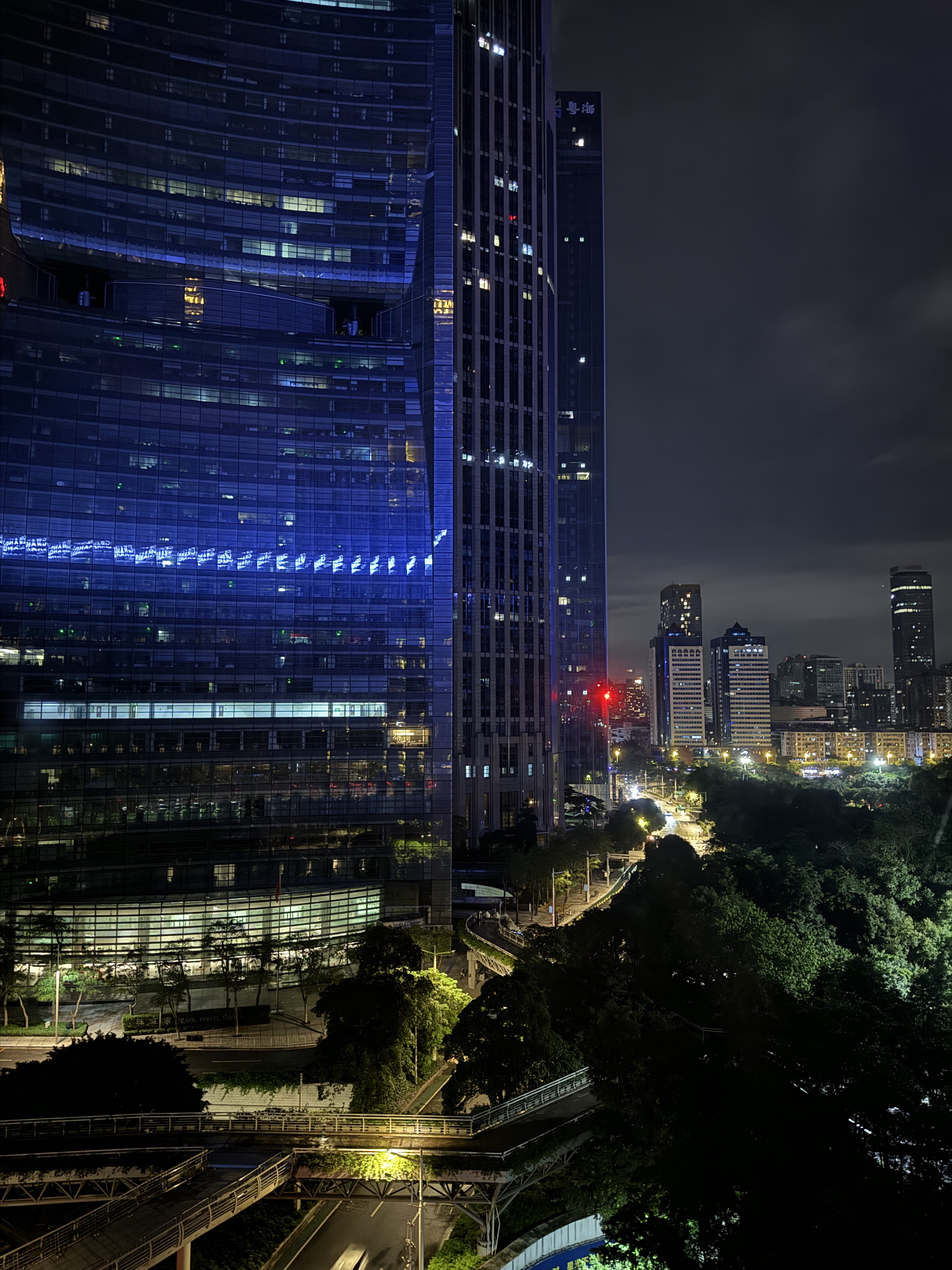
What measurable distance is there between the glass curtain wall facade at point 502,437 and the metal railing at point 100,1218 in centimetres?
6528

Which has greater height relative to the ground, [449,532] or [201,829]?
[449,532]

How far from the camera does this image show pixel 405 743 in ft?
210

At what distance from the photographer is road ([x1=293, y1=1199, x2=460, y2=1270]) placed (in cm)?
2772

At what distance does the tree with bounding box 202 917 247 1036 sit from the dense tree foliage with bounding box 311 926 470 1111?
1410cm

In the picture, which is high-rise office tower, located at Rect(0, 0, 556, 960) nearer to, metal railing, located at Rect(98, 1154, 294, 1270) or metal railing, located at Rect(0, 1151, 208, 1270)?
metal railing, located at Rect(0, 1151, 208, 1270)

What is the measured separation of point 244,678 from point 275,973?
74.1ft

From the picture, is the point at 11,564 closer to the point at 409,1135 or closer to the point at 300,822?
the point at 300,822

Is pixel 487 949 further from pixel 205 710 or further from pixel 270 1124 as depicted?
pixel 205 710

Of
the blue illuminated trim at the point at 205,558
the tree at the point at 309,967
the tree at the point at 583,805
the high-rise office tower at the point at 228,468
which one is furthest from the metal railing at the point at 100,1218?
the tree at the point at 583,805

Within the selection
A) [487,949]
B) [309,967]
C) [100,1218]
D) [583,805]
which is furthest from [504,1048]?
[583,805]

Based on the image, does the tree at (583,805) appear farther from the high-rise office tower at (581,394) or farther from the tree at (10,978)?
the tree at (10,978)

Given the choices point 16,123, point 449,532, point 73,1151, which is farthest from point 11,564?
point 73,1151

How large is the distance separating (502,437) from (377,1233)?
278ft

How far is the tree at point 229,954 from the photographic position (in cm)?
4862
